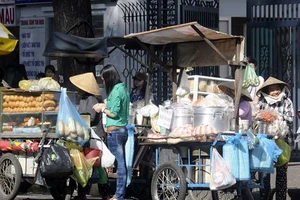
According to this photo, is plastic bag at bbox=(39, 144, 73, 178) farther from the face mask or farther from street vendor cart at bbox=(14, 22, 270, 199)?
the face mask

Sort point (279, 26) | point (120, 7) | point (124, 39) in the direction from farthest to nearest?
point (120, 7) < point (279, 26) < point (124, 39)

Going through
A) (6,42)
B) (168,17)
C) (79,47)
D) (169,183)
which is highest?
(168,17)

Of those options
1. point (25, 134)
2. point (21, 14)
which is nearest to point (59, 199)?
point (25, 134)

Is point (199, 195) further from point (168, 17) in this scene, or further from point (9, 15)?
point (9, 15)

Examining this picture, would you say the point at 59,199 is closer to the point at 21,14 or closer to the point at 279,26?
the point at 279,26

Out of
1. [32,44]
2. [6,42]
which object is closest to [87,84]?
[6,42]

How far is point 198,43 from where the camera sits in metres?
11.9

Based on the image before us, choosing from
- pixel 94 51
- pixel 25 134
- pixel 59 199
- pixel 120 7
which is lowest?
pixel 59 199

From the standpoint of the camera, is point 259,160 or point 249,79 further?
point 249,79

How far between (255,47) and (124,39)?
3.98 metres

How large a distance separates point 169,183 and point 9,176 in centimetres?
226

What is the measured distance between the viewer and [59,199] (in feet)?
37.2

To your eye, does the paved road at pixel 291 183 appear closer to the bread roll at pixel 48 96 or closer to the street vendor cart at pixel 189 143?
the bread roll at pixel 48 96

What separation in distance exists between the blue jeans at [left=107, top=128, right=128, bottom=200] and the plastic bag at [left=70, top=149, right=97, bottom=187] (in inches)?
16.6
